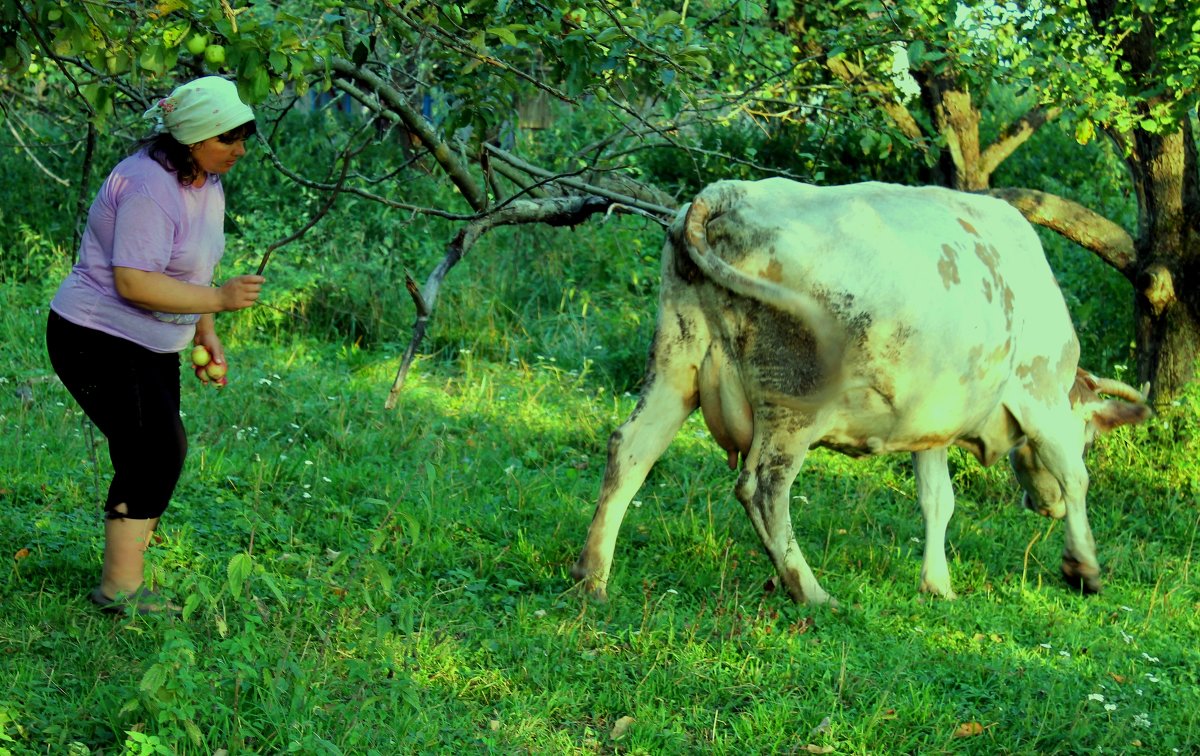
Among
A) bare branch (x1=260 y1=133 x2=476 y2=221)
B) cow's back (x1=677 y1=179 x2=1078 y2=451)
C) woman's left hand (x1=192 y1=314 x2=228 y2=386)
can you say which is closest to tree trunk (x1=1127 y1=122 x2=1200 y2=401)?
cow's back (x1=677 y1=179 x2=1078 y2=451)

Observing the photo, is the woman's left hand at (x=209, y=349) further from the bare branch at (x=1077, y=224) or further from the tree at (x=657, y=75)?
the bare branch at (x=1077, y=224)

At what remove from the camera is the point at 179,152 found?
4.32 metres

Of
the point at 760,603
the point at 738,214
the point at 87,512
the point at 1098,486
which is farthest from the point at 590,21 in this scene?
the point at 1098,486

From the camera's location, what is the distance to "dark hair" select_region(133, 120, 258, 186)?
4305 millimetres

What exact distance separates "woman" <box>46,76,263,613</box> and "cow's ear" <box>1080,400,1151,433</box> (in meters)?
4.07

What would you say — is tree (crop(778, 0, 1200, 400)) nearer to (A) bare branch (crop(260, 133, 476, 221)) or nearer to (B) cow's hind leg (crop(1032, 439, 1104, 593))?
(B) cow's hind leg (crop(1032, 439, 1104, 593))

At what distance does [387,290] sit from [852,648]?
5330 mm

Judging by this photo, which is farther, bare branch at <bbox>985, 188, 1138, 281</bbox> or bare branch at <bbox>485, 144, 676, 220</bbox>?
bare branch at <bbox>985, 188, 1138, 281</bbox>

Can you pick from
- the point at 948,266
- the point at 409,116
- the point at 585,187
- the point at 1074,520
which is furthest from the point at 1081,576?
the point at 409,116

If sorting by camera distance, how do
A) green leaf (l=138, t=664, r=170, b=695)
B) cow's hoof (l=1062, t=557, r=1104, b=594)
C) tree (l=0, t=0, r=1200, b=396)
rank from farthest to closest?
cow's hoof (l=1062, t=557, r=1104, b=594), tree (l=0, t=0, r=1200, b=396), green leaf (l=138, t=664, r=170, b=695)

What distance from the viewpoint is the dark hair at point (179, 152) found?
4305 millimetres

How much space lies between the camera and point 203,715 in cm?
381

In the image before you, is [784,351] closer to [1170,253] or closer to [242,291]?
[242,291]

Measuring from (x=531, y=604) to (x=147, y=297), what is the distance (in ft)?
6.04
